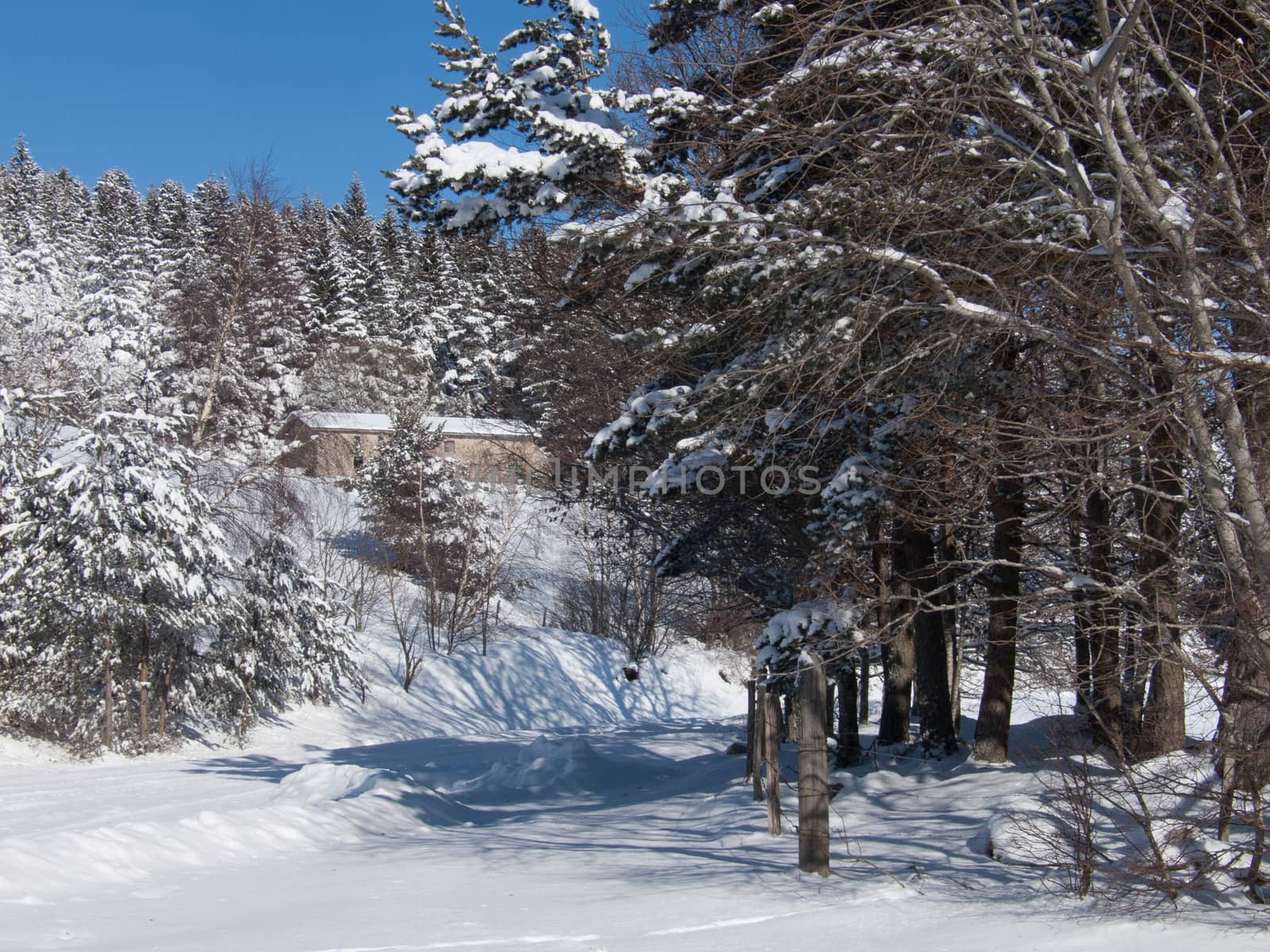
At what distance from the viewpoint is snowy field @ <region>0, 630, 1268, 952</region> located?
616 centimetres

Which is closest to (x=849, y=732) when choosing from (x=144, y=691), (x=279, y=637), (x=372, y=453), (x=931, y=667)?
(x=931, y=667)

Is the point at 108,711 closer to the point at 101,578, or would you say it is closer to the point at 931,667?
Result: the point at 101,578

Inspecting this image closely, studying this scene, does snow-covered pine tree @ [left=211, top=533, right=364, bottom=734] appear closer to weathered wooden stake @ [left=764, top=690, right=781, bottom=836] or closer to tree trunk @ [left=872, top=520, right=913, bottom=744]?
tree trunk @ [left=872, top=520, right=913, bottom=744]

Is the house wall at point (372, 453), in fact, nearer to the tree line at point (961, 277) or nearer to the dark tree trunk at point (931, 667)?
the tree line at point (961, 277)

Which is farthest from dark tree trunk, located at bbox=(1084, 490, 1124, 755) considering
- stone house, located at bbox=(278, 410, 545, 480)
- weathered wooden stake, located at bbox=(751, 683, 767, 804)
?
stone house, located at bbox=(278, 410, 545, 480)

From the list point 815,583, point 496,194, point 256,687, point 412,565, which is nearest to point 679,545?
point 815,583

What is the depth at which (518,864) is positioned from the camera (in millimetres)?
9180

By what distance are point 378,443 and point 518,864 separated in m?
30.9

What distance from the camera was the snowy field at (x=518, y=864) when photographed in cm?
616

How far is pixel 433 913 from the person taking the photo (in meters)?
7.05

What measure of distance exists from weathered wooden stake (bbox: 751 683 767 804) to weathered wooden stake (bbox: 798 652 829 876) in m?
1.90

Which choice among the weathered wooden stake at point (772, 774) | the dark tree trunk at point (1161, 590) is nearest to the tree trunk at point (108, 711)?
the weathered wooden stake at point (772, 774)

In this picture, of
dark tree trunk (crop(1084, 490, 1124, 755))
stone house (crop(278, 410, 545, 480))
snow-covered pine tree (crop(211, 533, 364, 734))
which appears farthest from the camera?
snow-covered pine tree (crop(211, 533, 364, 734))

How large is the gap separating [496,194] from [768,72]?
9.94 ft
